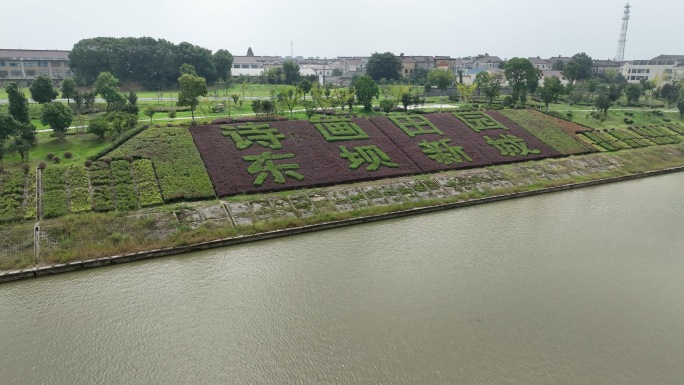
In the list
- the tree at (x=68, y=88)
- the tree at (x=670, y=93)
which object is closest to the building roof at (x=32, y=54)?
the tree at (x=68, y=88)

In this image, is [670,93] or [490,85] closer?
[490,85]

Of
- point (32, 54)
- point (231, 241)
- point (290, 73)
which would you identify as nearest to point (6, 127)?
point (231, 241)

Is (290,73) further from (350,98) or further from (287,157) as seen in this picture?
(287,157)

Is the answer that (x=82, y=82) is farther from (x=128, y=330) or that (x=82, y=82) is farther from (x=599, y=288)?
(x=599, y=288)

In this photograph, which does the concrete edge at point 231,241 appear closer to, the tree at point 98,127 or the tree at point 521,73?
the tree at point 98,127

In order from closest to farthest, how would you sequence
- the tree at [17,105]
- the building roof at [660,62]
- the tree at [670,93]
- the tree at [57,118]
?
the tree at [57,118] < the tree at [17,105] < the tree at [670,93] < the building roof at [660,62]
